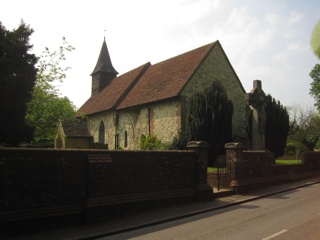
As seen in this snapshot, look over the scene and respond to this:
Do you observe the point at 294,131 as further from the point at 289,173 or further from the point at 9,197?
the point at 9,197

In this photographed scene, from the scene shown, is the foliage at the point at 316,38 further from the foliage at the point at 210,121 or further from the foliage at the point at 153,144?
the foliage at the point at 153,144

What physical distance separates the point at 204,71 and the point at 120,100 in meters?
9.83

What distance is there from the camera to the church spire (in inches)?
1597

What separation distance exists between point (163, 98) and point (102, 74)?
64.5 feet

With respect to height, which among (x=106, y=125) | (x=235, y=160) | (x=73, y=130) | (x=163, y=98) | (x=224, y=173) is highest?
(x=163, y=98)

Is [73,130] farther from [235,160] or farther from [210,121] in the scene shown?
[235,160]

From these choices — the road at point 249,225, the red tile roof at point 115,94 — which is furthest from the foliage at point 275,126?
the red tile roof at point 115,94

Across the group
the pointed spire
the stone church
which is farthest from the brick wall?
the pointed spire

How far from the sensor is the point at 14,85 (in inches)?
433

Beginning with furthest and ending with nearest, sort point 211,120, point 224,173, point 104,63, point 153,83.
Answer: point 104,63 < point 153,83 < point 211,120 < point 224,173

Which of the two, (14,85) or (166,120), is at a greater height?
(14,85)

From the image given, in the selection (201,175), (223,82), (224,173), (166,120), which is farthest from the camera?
(223,82)

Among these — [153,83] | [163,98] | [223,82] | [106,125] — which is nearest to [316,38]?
[163,98]

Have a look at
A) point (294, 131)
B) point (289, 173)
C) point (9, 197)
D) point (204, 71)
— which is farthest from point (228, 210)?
point (294, 131)
